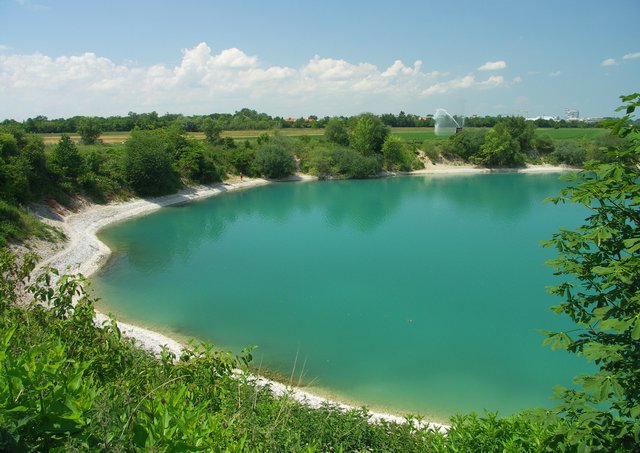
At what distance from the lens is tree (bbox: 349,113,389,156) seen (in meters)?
62.2

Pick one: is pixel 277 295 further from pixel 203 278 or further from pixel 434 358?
pixel 434 358

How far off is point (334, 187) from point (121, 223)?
25849 mm

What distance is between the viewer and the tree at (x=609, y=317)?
12.0 ft

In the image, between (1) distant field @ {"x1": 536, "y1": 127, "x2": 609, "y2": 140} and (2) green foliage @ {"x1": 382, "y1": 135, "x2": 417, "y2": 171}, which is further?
(1) distant field @ {"x1": 536, "y1": 127, "x2": 609, "y2": 140}

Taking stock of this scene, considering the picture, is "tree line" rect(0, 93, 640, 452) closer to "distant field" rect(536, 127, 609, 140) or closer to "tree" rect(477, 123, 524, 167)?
"tree" rect(477, 123, 524, 167)

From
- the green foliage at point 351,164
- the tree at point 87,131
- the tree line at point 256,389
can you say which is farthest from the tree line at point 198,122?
the tree line at point 256,389

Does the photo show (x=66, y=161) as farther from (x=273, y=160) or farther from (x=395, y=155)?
(x=395, y=155)

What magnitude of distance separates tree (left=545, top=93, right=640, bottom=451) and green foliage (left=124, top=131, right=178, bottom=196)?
127 ft

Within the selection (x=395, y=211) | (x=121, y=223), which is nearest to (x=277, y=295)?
(x=121, y=223)

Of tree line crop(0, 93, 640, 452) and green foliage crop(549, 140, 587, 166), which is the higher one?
green foliage crop(549, 140, 587, 166)

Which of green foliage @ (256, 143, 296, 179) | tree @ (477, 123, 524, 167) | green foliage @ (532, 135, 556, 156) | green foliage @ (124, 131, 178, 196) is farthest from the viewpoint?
green foliage @ (532, 135, 556, 156)

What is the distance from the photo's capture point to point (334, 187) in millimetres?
Result: 52000

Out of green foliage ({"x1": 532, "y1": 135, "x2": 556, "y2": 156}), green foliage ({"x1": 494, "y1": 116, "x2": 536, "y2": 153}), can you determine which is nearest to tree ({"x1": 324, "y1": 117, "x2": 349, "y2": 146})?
green foliage ({"x1": 494, "y1": 116, "x2": 536, "y2": 153})

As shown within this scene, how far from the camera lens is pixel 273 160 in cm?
5394
